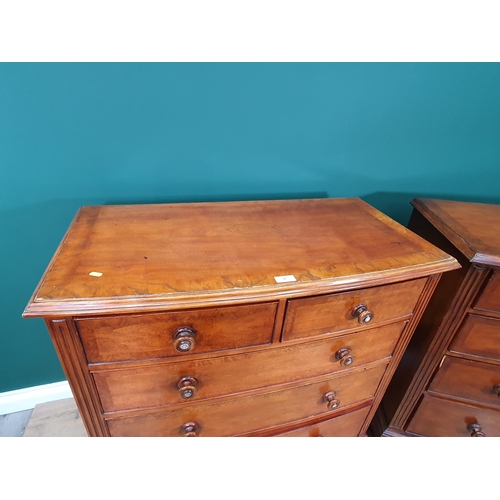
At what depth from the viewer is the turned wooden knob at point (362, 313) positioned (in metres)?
0.80

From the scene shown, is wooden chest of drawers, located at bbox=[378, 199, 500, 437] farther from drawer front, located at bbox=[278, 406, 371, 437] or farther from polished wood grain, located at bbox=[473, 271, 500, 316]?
drawer front, located at bbox=[278, 406, 371, 437]

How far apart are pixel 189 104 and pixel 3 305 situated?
98 cm

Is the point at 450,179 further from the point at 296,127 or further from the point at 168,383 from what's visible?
the point at 168,383

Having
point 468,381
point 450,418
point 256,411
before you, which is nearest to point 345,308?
point 256,411

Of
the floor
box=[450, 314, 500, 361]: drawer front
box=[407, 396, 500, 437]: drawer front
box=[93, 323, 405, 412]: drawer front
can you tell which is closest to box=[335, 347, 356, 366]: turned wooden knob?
box=[93, 323, 405, 412]: drawer front

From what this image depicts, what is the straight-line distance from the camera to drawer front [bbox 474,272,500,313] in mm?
889

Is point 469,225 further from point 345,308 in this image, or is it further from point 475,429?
point 475,429

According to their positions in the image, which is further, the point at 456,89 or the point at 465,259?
the point at 456,89

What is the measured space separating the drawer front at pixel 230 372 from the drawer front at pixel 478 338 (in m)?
0.24

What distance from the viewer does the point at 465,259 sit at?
0.91 m

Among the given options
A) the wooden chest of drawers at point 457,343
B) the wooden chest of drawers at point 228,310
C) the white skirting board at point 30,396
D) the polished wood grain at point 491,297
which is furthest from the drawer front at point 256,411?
the white skirting board at point 30,396

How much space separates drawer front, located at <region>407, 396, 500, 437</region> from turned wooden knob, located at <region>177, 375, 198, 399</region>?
2.93ft

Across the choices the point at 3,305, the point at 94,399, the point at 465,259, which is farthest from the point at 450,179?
the point at 3,305
